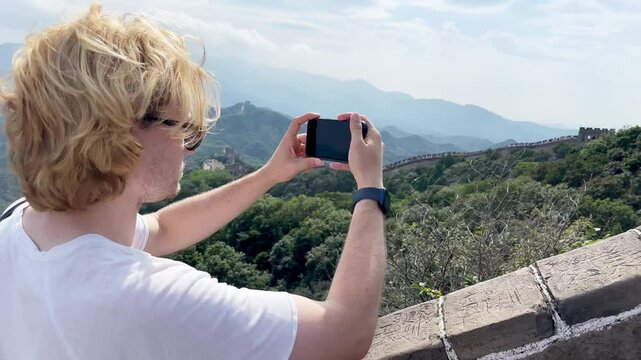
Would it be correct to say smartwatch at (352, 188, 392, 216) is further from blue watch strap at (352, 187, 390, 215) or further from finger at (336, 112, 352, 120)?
finger at (336, 112, 352, 120)

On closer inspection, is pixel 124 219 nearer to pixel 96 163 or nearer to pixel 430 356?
pixel 96 163

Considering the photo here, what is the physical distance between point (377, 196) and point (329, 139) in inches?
11.5

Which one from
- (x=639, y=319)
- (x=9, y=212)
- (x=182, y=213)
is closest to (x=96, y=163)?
(x=9, y=212)

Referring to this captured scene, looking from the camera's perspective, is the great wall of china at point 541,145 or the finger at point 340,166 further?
the great wall of china at point 541,145

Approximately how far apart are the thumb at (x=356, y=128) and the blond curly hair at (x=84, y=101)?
0.34m

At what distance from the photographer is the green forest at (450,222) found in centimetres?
269

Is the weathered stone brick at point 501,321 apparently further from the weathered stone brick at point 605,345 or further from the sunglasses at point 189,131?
the sunglasses at point 189,131

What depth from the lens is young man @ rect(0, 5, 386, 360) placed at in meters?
0.85

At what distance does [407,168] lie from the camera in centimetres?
3198

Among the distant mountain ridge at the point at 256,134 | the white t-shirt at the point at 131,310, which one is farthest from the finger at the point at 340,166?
the distant mountain ridge at the point at 256,134

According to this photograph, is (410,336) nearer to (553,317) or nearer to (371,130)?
(553,317)

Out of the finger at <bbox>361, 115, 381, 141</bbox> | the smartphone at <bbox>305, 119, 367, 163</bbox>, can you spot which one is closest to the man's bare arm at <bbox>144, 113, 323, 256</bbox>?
the smartphone at <bbox>305, 119, 367, 163</bbox>

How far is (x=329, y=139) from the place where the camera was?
133cm

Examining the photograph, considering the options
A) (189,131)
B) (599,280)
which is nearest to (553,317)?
(599,280)
